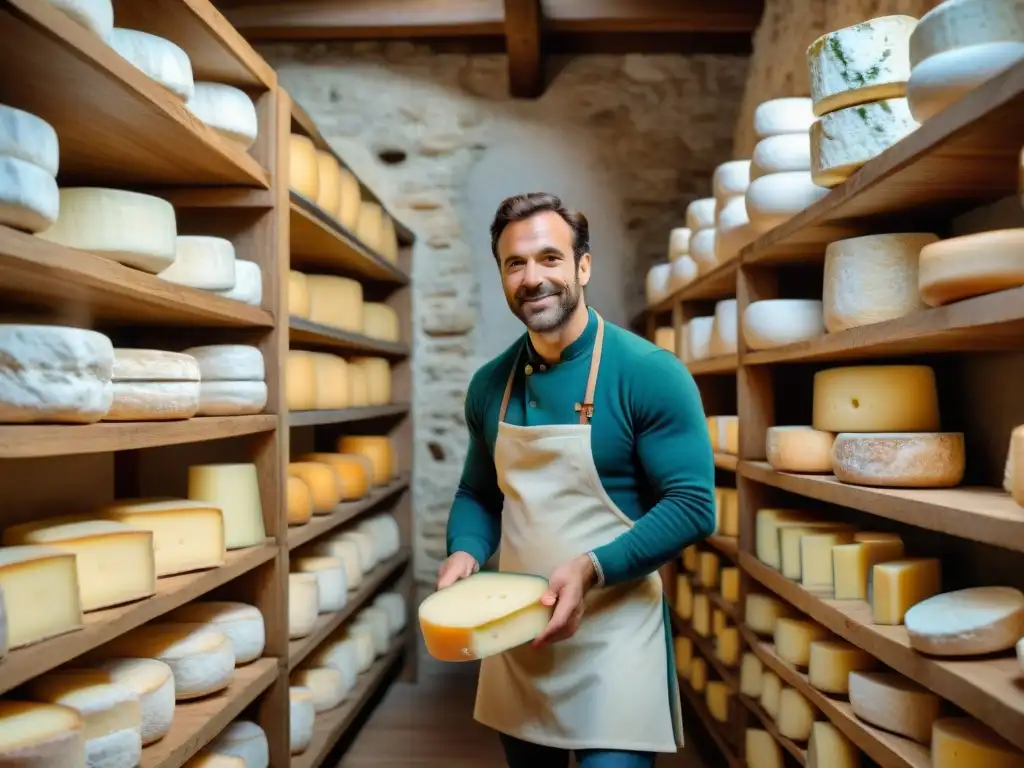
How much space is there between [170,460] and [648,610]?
4.74ft

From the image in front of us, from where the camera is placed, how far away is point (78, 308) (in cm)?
177

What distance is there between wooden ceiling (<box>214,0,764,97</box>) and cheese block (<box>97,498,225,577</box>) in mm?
2521

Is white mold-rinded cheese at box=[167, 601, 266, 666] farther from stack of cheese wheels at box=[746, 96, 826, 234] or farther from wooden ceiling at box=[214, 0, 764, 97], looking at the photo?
wooden ceiling at box=[214, 0, 764, 97]

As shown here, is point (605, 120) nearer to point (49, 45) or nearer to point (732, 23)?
point (732, 23)

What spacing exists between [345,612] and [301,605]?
45 cm

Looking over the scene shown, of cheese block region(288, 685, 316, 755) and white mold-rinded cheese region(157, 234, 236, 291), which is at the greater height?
white mold-rinded cheese region(157, 234, 236, 291)

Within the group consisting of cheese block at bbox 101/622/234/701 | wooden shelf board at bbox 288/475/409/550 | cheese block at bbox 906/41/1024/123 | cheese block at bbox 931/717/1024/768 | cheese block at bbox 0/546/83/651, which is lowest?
cheese block at bbox 931/717/1024/768

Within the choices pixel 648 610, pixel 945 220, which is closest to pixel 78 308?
pixel 648 610

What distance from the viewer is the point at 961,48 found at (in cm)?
132

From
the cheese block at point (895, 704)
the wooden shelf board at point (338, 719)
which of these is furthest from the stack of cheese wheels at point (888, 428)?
the wooden shelf board at point (338, 719)

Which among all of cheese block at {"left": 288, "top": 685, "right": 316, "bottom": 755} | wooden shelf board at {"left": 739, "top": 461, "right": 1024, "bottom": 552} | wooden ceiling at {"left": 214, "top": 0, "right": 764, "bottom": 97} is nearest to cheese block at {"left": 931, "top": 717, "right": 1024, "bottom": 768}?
wooden shelf board at {"left": 739, "top": 461, "right": 1024, "bottom": 552}

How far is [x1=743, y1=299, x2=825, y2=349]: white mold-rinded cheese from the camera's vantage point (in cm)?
217

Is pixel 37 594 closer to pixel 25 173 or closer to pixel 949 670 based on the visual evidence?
pixel 25 173

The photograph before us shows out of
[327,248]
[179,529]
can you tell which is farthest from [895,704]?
[327,248]
